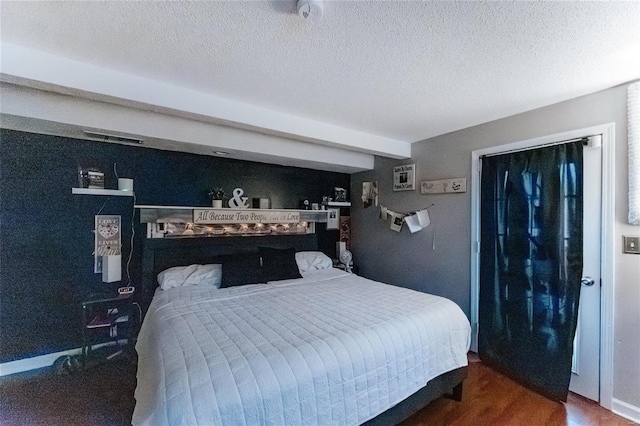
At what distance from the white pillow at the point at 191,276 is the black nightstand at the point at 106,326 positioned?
40cm

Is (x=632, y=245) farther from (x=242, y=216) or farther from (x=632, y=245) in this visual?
(x=242, y=216)

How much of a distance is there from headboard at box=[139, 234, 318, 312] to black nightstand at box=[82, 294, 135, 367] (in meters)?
0.19

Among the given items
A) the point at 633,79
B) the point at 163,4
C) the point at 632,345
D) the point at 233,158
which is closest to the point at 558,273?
the point at 632,345

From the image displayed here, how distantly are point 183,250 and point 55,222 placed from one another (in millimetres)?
1106

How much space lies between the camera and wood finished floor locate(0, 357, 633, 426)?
70.0 inches

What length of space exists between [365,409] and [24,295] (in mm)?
3011

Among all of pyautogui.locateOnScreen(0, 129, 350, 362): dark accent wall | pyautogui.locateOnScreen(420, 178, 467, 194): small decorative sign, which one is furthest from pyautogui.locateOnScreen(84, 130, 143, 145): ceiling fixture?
pyautogui.locateOnScreen(420, 178, 467, 194): small decorative sign

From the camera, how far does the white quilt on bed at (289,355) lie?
1110 millimetres

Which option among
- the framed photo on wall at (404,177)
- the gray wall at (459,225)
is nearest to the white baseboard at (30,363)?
the gray wall at (459,225)

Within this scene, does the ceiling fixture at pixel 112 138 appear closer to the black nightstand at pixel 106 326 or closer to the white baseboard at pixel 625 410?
the black nightstand at pixel 106 326

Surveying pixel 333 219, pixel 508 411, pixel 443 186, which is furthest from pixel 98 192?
pixel 508 411

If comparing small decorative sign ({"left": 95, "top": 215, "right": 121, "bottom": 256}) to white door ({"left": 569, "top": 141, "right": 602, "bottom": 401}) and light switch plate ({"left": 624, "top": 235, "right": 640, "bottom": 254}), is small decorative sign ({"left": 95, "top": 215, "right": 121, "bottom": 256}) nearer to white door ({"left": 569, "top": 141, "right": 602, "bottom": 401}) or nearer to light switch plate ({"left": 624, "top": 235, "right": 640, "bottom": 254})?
white door ({"left": 569, "top": 141, "right": 602, "bottom": 401})

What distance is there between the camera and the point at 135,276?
9.16 feet

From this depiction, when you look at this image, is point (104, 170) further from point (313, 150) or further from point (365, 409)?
point (365, 409)
